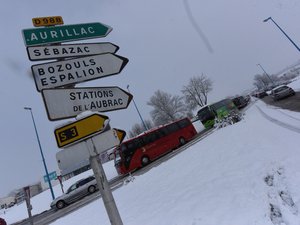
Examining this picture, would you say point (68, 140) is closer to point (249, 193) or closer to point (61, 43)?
point (61, 43)

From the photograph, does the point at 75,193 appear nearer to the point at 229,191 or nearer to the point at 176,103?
the point at 229,191

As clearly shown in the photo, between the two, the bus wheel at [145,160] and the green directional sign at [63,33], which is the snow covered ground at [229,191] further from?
the bus wheel at [145,160]

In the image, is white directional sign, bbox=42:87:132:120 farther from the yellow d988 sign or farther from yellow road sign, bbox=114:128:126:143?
yellow road sign, bbox=114:128:126:143

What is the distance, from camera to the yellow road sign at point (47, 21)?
12.3ft

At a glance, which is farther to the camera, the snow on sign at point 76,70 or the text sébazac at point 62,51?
the text sébazac at point 62,51

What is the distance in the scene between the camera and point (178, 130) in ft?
86.4

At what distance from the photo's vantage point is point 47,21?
382 centimetres

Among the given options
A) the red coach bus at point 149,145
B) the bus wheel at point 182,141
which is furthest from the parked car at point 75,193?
the bus wheel at point 182,141

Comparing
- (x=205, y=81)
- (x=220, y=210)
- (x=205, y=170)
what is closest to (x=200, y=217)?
(x=220, y=210)

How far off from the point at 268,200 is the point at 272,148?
11.3 feet

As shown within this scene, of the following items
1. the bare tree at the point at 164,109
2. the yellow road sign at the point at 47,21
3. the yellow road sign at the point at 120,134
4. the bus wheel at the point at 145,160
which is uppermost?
the bare tree at the point at 164,109

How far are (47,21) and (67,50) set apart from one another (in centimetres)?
58

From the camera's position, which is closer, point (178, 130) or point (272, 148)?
point (272, 148)

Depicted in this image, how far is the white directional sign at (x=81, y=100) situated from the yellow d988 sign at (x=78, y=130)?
0.53 feet
